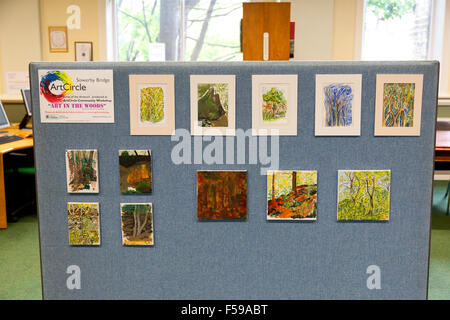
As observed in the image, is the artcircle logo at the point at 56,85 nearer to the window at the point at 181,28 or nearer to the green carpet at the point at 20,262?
the green carpet at the point at 20,262

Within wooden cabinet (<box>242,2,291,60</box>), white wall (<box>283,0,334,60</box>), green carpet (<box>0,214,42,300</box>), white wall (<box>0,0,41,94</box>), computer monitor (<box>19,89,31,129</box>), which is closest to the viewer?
wooden cabinet (<box>242,2,291,60</box>)

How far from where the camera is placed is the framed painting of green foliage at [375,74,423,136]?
1170 millimetres

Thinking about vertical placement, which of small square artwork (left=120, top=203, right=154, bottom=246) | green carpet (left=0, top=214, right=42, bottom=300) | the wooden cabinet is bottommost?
green carpet (left=0, top=214, right=42, bottom=300)

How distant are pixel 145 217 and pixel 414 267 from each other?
87 cm

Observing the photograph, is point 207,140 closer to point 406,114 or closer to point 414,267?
point 406,114

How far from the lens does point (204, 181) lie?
1.23 m

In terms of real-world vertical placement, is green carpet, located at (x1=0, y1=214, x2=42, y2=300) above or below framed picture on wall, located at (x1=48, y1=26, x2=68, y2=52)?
below

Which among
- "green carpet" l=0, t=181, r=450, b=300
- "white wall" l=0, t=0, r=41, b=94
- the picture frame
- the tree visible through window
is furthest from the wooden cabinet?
"white wall" l=0, t=0, r=41, b=94

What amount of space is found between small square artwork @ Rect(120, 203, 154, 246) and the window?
13.9 ft

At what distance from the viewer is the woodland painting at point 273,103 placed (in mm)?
1184

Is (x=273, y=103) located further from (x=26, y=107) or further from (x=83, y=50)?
(x=83, y=50)

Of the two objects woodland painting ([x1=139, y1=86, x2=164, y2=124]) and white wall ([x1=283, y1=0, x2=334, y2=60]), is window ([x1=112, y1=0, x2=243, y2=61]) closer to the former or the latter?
white wall ([x1=283, y1=0, x2=334, y2=60])

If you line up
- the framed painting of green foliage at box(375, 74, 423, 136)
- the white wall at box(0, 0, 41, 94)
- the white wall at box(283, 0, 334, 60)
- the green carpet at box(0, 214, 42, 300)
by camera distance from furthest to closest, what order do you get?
the white wall at box(0, 0, 41, 94), the white wall at box(283, 0, 334, 60), the green carpet at box(0, 214, 42, 300), the framed painting of green foliage at box(375, 74, 423, 136)

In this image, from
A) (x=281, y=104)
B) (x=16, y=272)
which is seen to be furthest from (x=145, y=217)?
(x=16, y=272)
